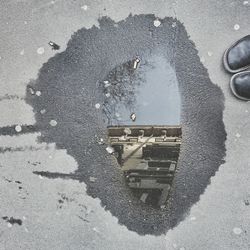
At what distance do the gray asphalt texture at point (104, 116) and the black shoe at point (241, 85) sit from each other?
0.13 meters

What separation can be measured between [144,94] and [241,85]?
76 centimetres

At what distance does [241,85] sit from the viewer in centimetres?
352

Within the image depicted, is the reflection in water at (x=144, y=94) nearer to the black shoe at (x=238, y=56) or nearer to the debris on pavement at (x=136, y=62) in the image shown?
the debris on pavement at (x=136, y=62)

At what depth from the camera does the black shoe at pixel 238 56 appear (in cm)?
354

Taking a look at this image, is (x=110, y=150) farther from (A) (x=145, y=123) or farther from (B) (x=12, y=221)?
(B) (x=12, y=221)

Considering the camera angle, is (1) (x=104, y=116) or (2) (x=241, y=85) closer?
(2) (x=241, y=85)

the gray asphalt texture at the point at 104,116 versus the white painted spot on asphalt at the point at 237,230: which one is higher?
the gray asphalt texture at the point at 104,116

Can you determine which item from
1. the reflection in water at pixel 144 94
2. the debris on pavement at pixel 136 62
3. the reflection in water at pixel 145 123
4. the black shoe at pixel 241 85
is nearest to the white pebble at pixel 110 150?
the reflection in water at pixel 145 123

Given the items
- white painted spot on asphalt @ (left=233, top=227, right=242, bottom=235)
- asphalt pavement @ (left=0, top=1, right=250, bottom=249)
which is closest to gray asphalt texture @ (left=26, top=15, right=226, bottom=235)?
asphalt pavement @ (left=0, top=1, right=250, bottom=249)

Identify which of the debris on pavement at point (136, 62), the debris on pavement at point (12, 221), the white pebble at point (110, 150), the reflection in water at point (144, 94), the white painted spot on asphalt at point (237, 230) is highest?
the debris on pavement at point (136, 62)

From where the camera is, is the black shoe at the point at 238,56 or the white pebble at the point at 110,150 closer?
the black shoe at the point at 238,56

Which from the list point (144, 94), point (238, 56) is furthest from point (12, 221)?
point (238, 56)

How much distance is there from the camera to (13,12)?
12.2 ft

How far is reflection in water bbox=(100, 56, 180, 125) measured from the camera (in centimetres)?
362
